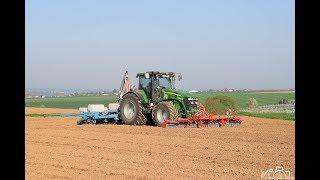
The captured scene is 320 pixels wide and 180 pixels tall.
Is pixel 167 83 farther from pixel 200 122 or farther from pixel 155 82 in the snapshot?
pixel 200 122

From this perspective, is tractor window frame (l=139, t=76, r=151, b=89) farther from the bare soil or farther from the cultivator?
the bare soil

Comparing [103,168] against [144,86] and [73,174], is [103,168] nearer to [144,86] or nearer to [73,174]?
[73,174]

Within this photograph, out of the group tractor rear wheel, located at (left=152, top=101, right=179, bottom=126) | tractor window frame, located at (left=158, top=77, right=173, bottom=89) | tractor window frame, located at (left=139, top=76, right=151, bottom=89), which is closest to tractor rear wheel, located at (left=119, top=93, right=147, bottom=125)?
tractor window frame, located at (left=139, top=76, right=151, bottom=89)

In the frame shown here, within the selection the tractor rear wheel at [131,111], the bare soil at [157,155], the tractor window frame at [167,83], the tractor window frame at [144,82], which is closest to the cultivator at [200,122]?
the bare soil at [157,155]

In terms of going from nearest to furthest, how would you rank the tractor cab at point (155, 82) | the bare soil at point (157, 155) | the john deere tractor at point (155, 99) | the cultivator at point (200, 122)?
the bare soil at point (157, 155) → the cultivator at point (200, 122) → the john deere tractor at point (155, 99) → the tractor cab at point (155, 82)

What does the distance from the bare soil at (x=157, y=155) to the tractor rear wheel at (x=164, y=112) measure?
1385 millimetres

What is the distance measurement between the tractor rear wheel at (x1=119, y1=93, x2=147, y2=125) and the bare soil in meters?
2.42

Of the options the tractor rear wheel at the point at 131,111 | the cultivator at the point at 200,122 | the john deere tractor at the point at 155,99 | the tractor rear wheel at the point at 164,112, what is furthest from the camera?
the tractor rear wheel at the point at 131,111

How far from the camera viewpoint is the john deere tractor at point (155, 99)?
50.9 feet

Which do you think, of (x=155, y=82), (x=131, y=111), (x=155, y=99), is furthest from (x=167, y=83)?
(x=131, y=111)

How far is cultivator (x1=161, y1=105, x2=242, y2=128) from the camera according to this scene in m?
14.6

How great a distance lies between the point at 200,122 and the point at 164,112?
1200mm

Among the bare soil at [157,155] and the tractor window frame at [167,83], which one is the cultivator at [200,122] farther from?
the tractor window frame at [167,83]
